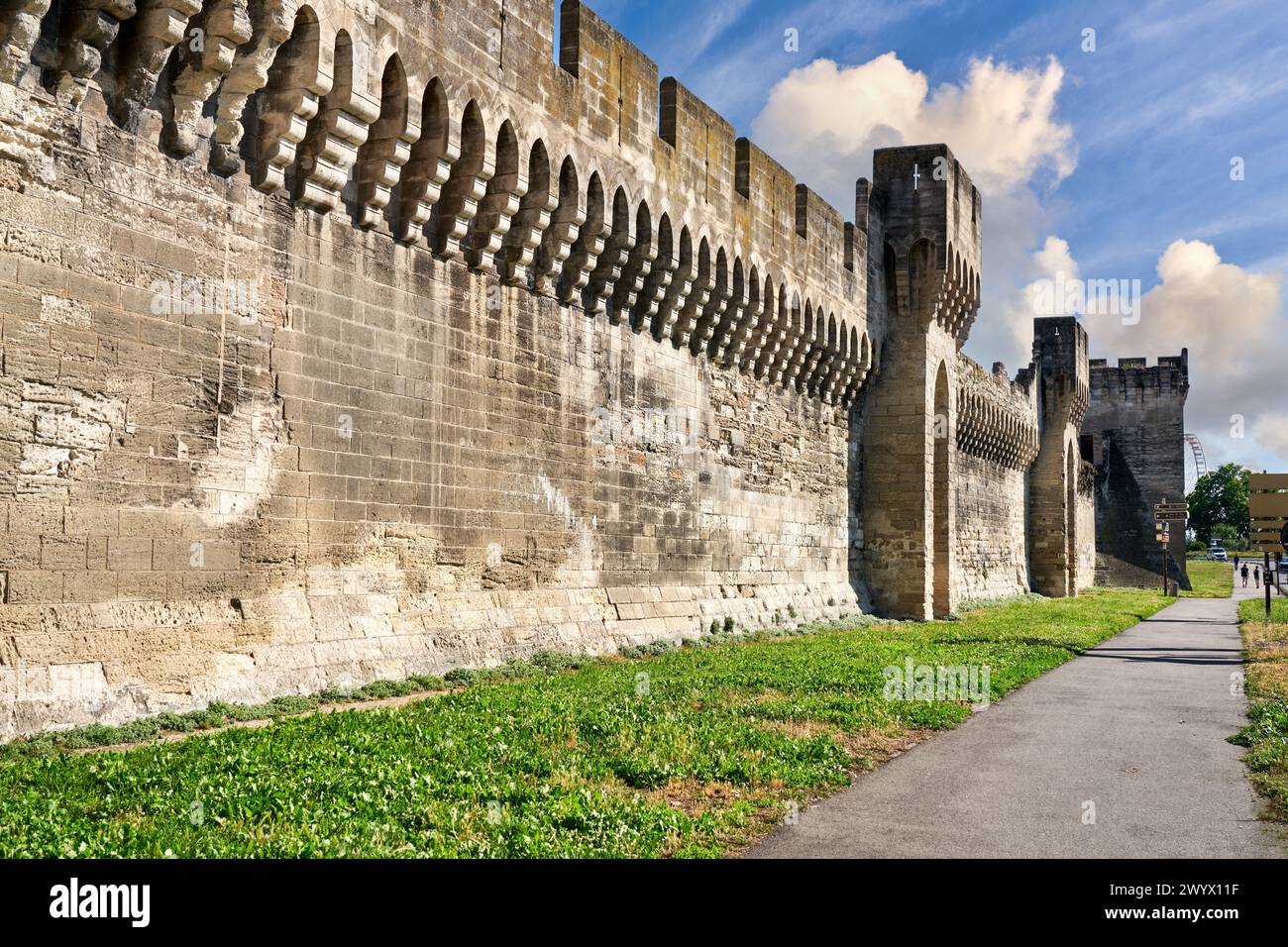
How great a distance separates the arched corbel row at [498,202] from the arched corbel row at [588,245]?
1469 mm

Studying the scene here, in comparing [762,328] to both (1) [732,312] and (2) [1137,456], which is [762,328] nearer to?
(1) [732,312]

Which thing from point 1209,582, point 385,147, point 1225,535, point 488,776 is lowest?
point 1209,582

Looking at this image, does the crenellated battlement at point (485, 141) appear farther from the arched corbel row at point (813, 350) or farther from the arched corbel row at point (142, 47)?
the arched corbel row at point (813, 350)

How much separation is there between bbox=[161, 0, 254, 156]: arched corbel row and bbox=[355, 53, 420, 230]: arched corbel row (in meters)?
1.86

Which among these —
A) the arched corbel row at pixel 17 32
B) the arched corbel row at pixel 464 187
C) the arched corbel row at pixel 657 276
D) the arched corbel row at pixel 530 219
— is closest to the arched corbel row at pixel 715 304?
the arched corbel row at pixel 657 276

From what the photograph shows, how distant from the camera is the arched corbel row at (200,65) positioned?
8.17 metres

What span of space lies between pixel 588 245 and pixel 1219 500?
4398 inches

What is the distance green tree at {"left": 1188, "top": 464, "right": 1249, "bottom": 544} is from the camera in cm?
10669

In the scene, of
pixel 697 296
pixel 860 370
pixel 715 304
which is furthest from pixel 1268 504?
pixel 697 296

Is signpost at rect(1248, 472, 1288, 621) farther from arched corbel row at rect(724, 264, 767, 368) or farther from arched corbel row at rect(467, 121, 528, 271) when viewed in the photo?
arched corbel row at rect(467, 121, 528, 271)

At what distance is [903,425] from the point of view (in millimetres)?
22750

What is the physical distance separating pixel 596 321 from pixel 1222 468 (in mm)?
112278

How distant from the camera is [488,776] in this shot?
20.0 ft
